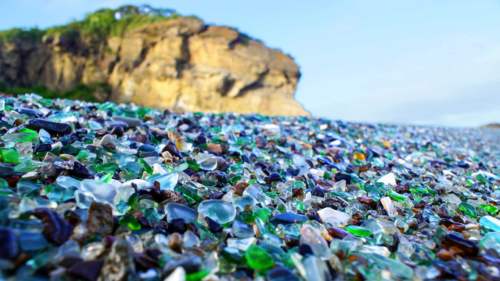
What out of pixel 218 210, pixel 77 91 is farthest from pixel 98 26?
pixel 218 210

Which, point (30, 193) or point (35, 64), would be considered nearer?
point (30, 193)

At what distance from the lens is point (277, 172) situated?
1836 millimetres

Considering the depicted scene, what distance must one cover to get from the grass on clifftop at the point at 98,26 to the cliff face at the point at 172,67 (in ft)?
0.61

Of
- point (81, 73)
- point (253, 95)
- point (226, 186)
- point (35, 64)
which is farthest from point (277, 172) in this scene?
point (35, 64)

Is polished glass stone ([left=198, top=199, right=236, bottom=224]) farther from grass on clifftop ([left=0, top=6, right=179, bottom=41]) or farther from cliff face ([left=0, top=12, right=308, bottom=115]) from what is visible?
grass on clifftop ([left=0, top=6, right=179, bottom=41])

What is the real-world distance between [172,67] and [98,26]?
10.9 ft

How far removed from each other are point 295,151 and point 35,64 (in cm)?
1453

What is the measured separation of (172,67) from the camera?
43.0 ft

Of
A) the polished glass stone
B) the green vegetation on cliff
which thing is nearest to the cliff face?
the green vegetation on cliff

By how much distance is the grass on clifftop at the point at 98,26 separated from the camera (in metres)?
13.8

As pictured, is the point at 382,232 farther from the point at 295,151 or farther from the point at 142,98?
the point at 142,98

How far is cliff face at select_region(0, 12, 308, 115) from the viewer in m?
13.1

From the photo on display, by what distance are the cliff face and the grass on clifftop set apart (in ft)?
0.61

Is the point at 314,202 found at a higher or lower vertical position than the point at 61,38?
lower
